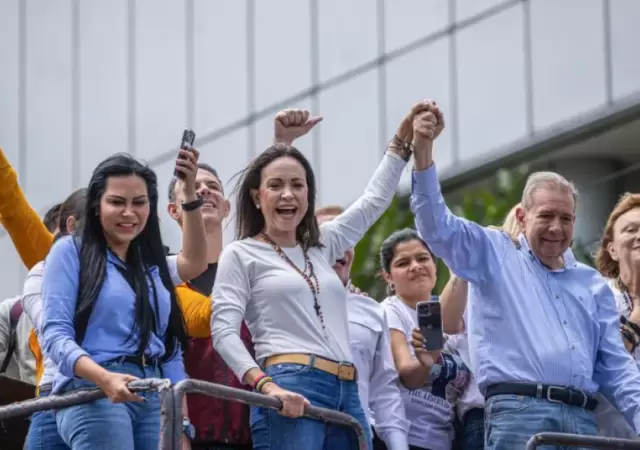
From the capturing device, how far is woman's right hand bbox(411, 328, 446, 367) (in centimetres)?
888

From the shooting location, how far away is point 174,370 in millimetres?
7840

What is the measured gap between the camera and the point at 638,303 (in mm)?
9398

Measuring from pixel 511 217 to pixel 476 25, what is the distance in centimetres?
1284

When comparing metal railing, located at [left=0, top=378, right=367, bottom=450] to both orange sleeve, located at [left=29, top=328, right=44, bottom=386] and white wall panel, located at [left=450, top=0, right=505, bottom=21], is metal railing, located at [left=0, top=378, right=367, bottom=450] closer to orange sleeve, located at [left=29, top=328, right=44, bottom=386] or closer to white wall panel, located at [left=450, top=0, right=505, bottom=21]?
orange sleeve, located at [left=29, top=328, right=44, bottom=386]

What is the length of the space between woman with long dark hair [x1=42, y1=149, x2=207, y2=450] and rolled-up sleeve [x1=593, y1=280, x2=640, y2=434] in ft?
6.04

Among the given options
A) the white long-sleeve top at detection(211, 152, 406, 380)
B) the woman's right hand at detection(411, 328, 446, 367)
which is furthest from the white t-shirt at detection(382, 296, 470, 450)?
the white long-sleeve top at detection(211, 152, 406, 380)

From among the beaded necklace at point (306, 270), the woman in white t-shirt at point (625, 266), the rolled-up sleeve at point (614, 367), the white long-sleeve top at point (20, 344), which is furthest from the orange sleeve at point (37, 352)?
the woman in white t-shirt at point (625, 266)

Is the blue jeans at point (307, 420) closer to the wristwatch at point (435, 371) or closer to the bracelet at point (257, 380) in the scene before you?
the bracelet at point (257, 380)

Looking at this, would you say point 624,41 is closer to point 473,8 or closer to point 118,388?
point 473,8

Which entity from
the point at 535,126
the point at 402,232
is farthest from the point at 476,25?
the point at 402,232

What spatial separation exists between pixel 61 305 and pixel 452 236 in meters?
1.86

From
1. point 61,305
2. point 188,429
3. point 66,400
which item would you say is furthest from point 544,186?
point 66,400

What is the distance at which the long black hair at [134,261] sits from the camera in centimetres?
769

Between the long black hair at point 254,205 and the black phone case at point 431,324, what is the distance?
22.3 inches
